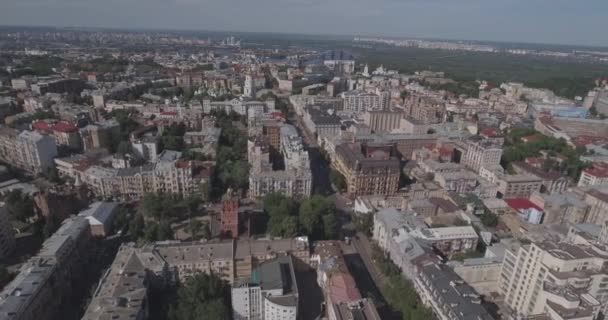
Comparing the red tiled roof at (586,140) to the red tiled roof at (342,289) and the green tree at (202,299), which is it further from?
the green tree at (202,299)

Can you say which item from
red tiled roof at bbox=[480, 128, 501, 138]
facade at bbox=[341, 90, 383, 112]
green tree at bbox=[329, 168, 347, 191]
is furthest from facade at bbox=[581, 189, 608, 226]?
facade at bbox=[341, 90, 383, 112]

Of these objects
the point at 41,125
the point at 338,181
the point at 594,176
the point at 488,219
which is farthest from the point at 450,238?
the point at 41,125

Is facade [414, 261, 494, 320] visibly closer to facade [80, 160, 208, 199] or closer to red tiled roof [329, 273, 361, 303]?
red tiled roof [329, 273, 361, 303]

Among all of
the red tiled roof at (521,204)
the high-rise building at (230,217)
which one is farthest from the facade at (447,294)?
the red tiled roof at (521,204)

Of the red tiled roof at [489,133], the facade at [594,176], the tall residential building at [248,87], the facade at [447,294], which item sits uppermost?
the tall residential building at [248,87]

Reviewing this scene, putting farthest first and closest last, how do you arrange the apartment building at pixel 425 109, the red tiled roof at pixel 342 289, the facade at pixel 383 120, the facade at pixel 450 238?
1. the apartment building at pixel 425 109
2. the facade at pixel 383 120
3. the facade at pixel 450 238
4. the red tiled roof at pixel 342 289

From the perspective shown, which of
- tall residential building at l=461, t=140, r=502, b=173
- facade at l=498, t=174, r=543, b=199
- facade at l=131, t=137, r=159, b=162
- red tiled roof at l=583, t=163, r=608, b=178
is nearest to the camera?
facade at l=498, t=174, r=543, b=199
